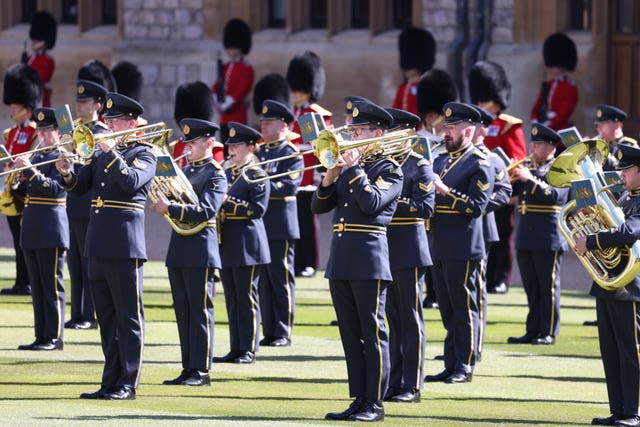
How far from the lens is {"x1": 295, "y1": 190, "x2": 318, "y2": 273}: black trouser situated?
1761 cm

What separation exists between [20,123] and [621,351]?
6.37 metres

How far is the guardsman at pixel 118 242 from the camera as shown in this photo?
11.3 metres

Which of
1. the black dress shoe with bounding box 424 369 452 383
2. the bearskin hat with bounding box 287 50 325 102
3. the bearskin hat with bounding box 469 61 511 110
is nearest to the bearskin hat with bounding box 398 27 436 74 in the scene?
the bearskin hat with bounding box 287 50 325 102

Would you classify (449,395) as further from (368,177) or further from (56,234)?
(56,234)

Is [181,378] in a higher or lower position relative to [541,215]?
lower

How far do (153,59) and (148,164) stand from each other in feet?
49.0

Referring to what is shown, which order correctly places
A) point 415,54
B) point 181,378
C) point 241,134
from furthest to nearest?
point 415,54, point 241,134, point 181,378

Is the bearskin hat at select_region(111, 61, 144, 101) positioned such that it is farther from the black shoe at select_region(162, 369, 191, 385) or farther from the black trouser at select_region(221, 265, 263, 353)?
the black shoe at select_region(162, 369, 191, 385)

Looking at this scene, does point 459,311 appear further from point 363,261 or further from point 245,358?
point 363,261

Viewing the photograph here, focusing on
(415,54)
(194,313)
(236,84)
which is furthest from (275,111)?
(236,84)

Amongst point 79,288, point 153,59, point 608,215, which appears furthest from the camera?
point 153,59

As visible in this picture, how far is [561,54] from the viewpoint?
19469 mm

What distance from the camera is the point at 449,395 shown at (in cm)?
1184

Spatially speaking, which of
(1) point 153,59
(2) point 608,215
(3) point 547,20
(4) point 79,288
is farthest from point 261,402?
(1) point 153,59
